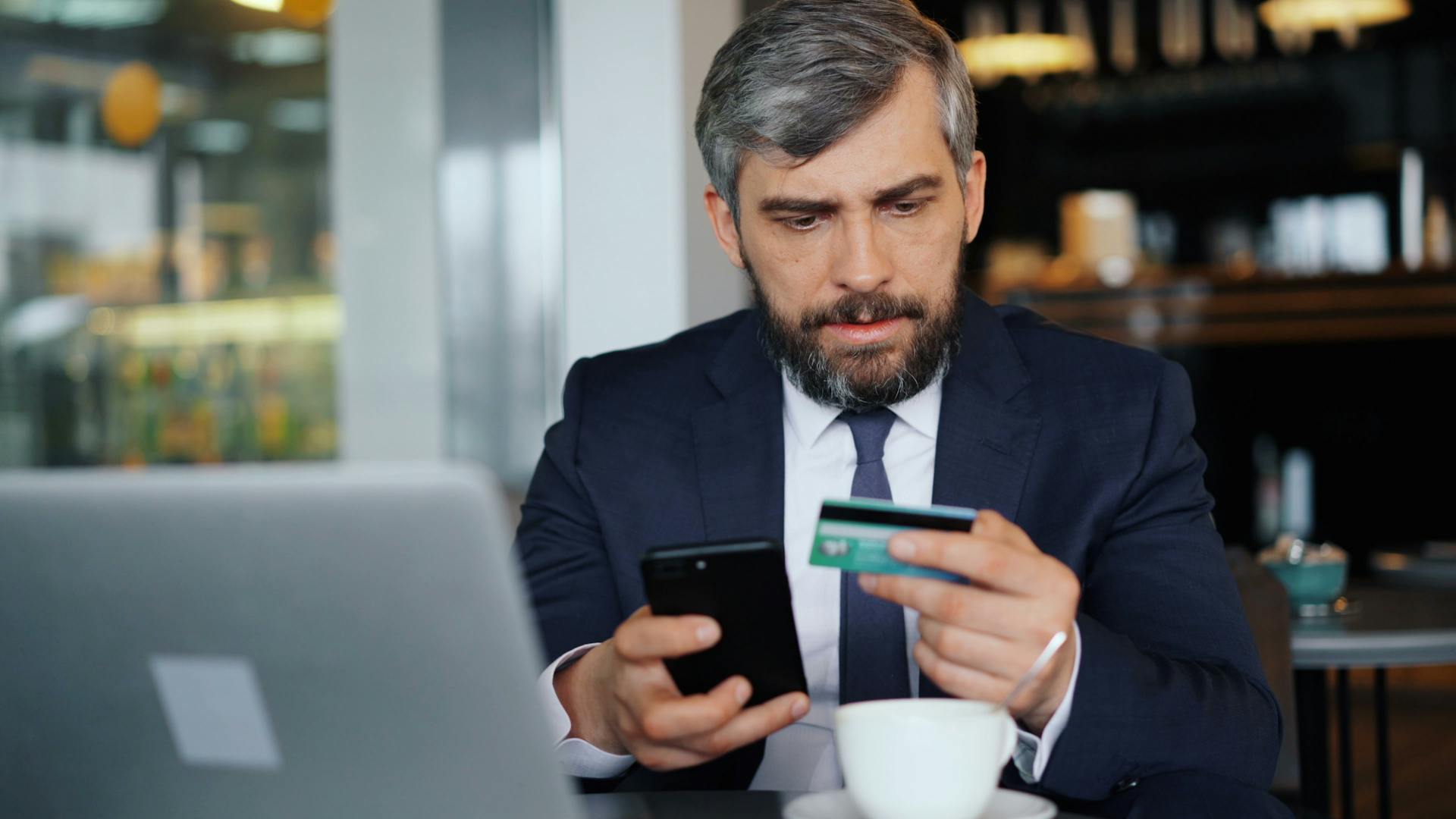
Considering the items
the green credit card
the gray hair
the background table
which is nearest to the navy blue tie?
the gray hair

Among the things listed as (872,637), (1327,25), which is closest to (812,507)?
(872,637)

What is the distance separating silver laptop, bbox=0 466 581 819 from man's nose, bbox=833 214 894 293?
713mm

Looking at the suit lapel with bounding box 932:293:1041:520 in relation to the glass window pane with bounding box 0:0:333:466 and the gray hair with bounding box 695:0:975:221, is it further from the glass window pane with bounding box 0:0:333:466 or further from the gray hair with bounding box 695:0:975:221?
the glass window pane with bounding box 0:0:333:466

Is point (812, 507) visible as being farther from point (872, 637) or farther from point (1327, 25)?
point (1327, 25)

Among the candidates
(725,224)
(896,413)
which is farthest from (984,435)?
(725,224)

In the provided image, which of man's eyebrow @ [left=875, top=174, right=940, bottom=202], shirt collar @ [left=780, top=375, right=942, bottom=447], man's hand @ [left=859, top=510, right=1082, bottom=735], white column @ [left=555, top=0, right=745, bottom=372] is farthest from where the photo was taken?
white column @ [left=555, top=0, right=745, bottom=372]

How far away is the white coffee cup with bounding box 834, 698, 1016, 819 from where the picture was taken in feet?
2.29

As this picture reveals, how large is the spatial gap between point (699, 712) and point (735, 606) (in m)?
0.07

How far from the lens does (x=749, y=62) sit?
129 centimetres

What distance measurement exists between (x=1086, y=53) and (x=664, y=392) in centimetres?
536

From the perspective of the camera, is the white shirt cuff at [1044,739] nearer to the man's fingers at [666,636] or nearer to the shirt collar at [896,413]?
the man's fingers at [666,636]

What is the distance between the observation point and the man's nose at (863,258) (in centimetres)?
124

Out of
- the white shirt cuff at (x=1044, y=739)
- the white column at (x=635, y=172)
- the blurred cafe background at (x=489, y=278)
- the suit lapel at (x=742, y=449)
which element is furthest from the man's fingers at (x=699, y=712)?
the white column at (x=635, y=172)

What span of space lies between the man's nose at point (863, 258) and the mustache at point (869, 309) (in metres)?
0.01
